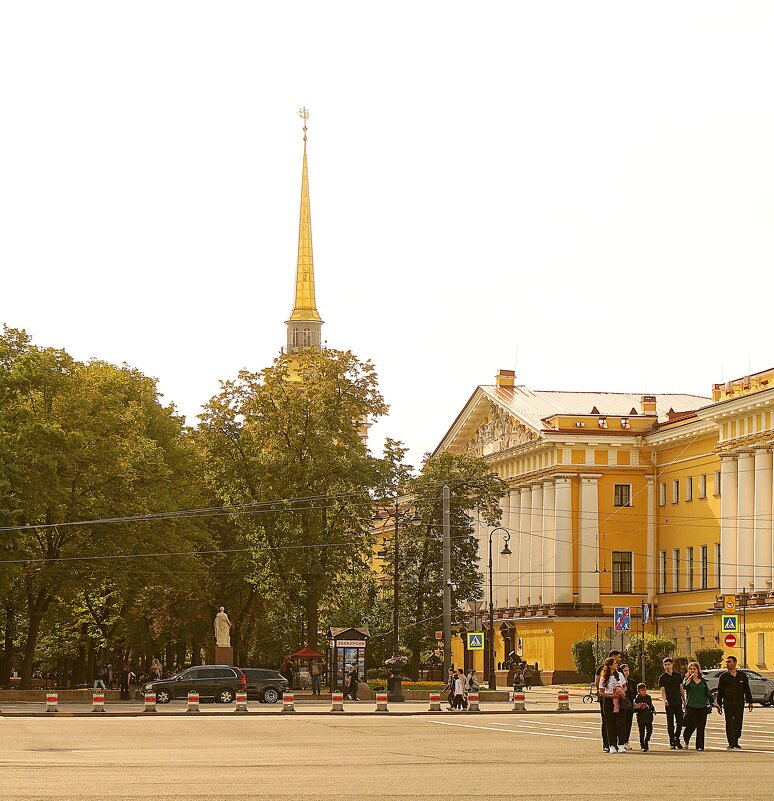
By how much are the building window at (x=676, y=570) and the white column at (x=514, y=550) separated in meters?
12.2

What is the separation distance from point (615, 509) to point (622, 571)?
383 centimetres

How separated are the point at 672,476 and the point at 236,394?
111 ft

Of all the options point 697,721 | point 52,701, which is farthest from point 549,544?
point 697,721

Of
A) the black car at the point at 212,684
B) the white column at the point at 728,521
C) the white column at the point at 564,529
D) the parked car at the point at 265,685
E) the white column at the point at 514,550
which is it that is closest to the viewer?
the black car at the point at 212,684

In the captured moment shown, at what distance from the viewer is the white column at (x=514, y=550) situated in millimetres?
107625

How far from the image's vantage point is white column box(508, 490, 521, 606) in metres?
108

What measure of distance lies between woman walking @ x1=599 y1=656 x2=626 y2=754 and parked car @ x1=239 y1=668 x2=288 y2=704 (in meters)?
35.7

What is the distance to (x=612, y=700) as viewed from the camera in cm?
2839

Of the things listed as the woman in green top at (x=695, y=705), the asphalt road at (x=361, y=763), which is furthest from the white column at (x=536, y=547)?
the woman in green top at (x=695, y=705)

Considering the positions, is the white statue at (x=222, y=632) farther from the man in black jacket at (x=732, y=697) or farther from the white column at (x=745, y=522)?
the man in black jacket at (x=732, y=697)

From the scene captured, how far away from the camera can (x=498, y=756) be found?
27875 millimetres

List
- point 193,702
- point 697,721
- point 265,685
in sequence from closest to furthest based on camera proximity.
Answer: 1. point 697,721
2. point 193,702
3. point 265,685

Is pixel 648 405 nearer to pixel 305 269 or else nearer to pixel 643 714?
pixel 305 269

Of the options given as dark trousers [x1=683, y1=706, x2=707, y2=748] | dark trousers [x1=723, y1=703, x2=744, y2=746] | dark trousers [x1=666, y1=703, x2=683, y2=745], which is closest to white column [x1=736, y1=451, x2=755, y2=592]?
dark trousers [x1=666, y1=703, x2=683, y2=745]
